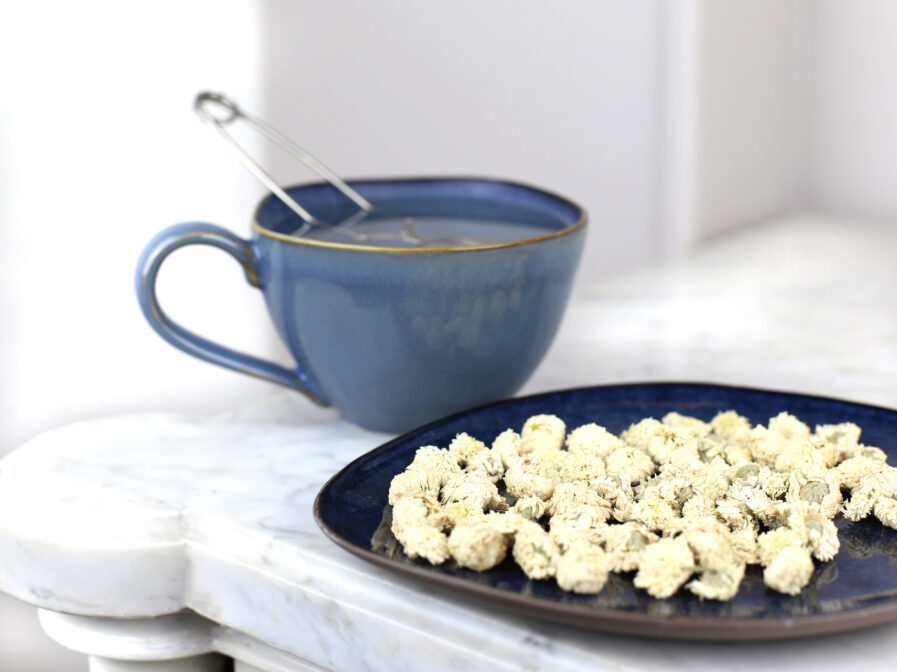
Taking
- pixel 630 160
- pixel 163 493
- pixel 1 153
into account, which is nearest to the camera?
pixel 163 493

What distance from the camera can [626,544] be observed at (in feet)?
1.36

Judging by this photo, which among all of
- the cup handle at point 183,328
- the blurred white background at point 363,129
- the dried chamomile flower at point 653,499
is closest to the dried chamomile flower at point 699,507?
the dried chamomile flower at point 653,499

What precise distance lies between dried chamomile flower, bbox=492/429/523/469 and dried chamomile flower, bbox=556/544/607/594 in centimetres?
11

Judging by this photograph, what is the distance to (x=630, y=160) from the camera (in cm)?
140

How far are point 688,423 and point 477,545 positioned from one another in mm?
183

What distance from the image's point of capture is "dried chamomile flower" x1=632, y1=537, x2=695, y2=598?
393 millimetres

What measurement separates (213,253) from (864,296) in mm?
570

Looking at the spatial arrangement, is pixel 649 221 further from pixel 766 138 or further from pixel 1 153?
pixel 1 153

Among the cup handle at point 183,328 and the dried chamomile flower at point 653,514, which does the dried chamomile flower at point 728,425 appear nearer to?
the dried chamomile flower at point 653,514

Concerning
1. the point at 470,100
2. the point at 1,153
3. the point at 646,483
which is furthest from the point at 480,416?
the point at 470,100

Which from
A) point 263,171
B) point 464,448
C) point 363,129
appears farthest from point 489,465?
point 363,129

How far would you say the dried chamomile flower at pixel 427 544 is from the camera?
415mm

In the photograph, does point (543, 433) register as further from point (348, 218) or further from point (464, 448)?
point (348, 218)

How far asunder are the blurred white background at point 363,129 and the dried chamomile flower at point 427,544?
1.67 feet
